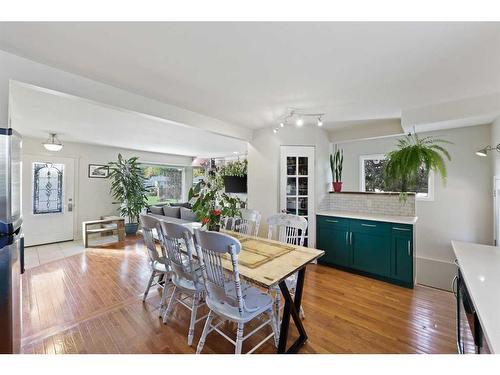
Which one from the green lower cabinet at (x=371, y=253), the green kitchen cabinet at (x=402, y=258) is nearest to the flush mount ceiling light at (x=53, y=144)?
the green lower cabinet at (x=371, y=253)

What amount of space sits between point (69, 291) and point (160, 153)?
4.95 metres

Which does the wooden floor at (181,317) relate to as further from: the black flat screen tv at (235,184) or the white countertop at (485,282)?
the black flat screen tv at (235,184)

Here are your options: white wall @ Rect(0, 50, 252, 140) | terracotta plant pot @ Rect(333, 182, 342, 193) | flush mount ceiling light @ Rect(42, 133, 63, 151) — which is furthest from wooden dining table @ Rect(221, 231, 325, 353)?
flush mount ceiling light @ Rect(42, 133, 63, 151)

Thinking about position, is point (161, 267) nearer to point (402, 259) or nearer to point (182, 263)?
point (182, 263)

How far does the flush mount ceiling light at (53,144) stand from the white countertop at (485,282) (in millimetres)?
5869

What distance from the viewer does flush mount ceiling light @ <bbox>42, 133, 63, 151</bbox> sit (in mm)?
4133

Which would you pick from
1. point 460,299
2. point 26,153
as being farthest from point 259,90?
point 26,153

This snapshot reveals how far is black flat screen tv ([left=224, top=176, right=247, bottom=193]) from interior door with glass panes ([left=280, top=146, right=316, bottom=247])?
118 cm

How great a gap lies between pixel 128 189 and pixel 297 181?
4.25m

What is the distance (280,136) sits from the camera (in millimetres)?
3758

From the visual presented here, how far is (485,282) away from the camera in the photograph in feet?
4.20

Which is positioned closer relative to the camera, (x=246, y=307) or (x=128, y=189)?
(x=246, y=307)

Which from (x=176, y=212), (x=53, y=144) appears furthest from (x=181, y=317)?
(x=53, y=144)
